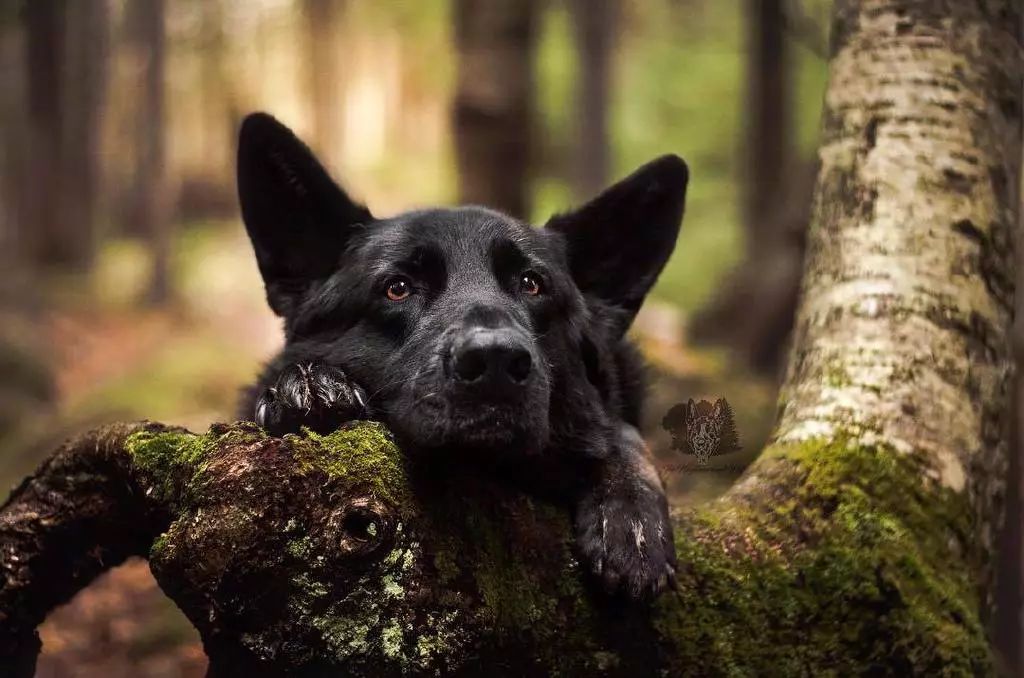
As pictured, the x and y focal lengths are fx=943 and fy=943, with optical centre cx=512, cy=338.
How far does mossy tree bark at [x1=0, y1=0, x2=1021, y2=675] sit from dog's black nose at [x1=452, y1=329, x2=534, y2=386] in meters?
0.30

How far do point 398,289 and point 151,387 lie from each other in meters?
8.22

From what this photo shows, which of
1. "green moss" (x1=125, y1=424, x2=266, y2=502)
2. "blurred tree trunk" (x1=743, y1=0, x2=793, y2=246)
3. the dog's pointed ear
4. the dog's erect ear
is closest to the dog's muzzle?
"green moss" (x1=125, y1=424, x2=266, y2=502)

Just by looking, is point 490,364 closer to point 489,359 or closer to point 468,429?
point 489,359

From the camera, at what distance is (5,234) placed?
78.2 ft

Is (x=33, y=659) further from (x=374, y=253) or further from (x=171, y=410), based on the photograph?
(x=171, y=410)

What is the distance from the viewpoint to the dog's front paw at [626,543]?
2.69m

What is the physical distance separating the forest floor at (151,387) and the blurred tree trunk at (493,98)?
2.07m

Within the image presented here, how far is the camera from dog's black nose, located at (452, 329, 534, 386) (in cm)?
273

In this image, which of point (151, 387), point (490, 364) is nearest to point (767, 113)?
point (151, 387)

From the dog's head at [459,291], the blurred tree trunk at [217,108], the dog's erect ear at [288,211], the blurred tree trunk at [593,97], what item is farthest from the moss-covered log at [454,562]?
the blurred tree trunk at [217,108]

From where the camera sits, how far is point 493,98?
9250mm

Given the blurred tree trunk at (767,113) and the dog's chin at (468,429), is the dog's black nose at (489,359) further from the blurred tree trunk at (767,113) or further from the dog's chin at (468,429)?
the blurred tree trunk at (767,113)

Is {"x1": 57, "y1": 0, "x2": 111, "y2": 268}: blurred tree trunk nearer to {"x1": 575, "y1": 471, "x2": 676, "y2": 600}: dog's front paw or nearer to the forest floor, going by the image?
the forest floor

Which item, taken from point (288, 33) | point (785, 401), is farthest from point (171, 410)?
point (288, 33)
